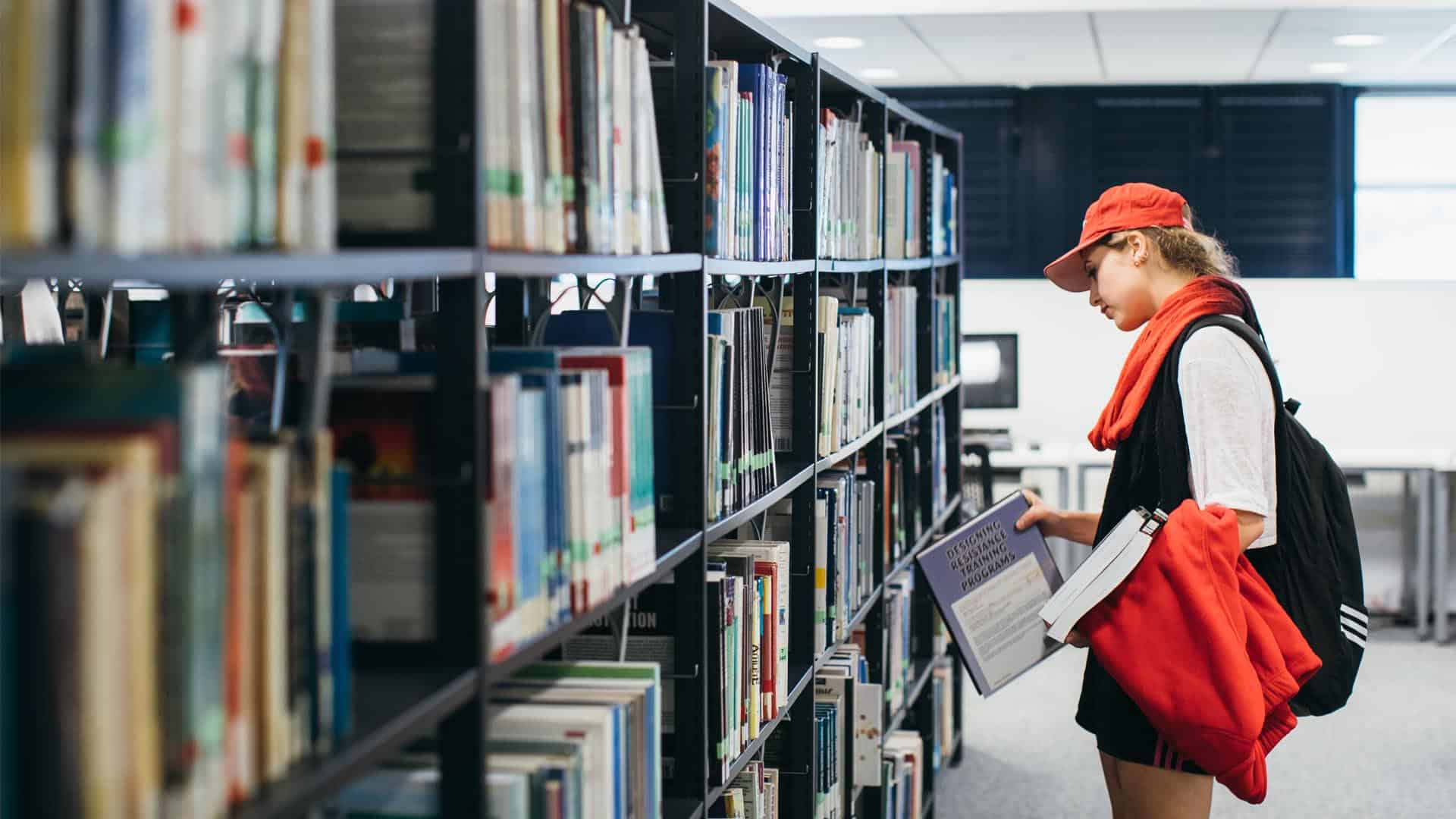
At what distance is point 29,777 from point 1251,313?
2103mm

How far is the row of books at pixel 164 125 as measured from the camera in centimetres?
74

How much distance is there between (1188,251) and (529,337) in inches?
51.5

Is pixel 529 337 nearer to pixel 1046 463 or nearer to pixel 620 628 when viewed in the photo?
pixel 620 628

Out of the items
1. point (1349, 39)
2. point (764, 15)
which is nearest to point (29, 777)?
point (764, 15)

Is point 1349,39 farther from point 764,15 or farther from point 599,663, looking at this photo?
point 599,663

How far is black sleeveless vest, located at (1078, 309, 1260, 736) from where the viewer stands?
2316 millimetres

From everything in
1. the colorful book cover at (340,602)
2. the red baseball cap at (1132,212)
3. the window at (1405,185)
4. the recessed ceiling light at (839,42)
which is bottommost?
the colorful book cover at (340,602)

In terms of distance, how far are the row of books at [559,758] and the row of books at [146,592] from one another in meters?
0.24

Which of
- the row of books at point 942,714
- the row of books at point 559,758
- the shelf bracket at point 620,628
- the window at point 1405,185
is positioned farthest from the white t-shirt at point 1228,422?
the window at point 1405,185

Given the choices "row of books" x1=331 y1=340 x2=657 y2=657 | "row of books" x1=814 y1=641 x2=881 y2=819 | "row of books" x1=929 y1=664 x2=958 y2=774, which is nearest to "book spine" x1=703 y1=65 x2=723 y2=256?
"row of books" x1=331 y1=340 x2=657 y2=657

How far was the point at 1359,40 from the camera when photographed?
233 inches

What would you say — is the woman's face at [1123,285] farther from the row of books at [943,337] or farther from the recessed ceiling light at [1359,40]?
the recessed ceiling light at [1359,40]

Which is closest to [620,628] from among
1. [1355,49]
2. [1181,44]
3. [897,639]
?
[897,639]

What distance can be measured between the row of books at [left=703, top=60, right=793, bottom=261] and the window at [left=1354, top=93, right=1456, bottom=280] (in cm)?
567
